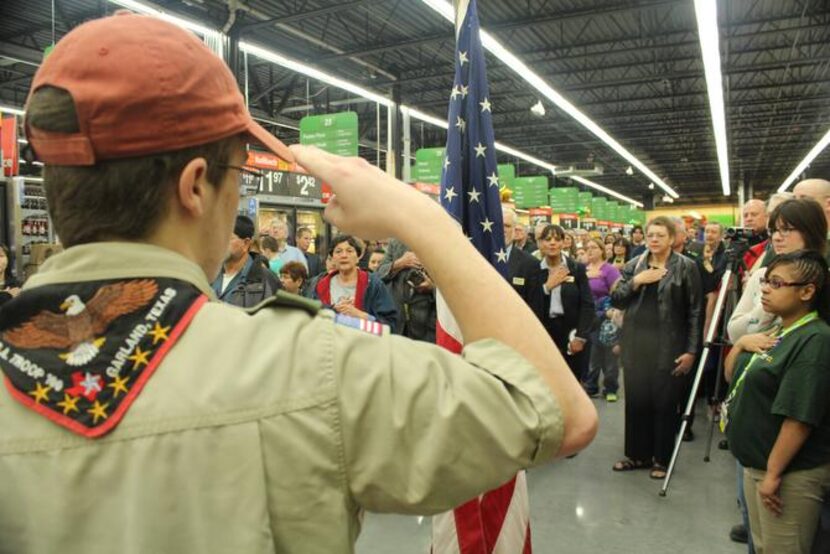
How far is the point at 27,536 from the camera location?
2.09 ft

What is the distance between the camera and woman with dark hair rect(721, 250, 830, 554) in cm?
233

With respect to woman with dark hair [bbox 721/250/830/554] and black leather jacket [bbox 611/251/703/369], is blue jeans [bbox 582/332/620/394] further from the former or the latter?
woman with dark hair [bbox 721/250/830/554]

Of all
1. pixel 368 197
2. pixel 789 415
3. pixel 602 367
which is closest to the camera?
pixel 368 197

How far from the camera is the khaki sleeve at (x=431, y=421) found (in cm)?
62

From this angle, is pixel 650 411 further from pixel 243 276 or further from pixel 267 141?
pixel 267 141

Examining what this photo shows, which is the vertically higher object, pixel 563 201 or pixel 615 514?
pixel 563 201

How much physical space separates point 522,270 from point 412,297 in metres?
0.95

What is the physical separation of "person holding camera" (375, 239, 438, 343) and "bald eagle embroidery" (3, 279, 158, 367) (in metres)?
3.86

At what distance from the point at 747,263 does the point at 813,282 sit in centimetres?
236

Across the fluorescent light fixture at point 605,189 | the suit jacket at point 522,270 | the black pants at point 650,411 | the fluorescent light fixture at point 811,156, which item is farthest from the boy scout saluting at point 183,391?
the fluorescent light fixture at point 605,189

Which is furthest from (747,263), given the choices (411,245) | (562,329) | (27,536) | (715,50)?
(715,50)

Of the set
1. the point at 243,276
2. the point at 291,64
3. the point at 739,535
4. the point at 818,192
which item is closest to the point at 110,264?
the point at 243,276

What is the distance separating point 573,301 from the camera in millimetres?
5234

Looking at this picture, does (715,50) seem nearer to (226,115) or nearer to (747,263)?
(747,263)
